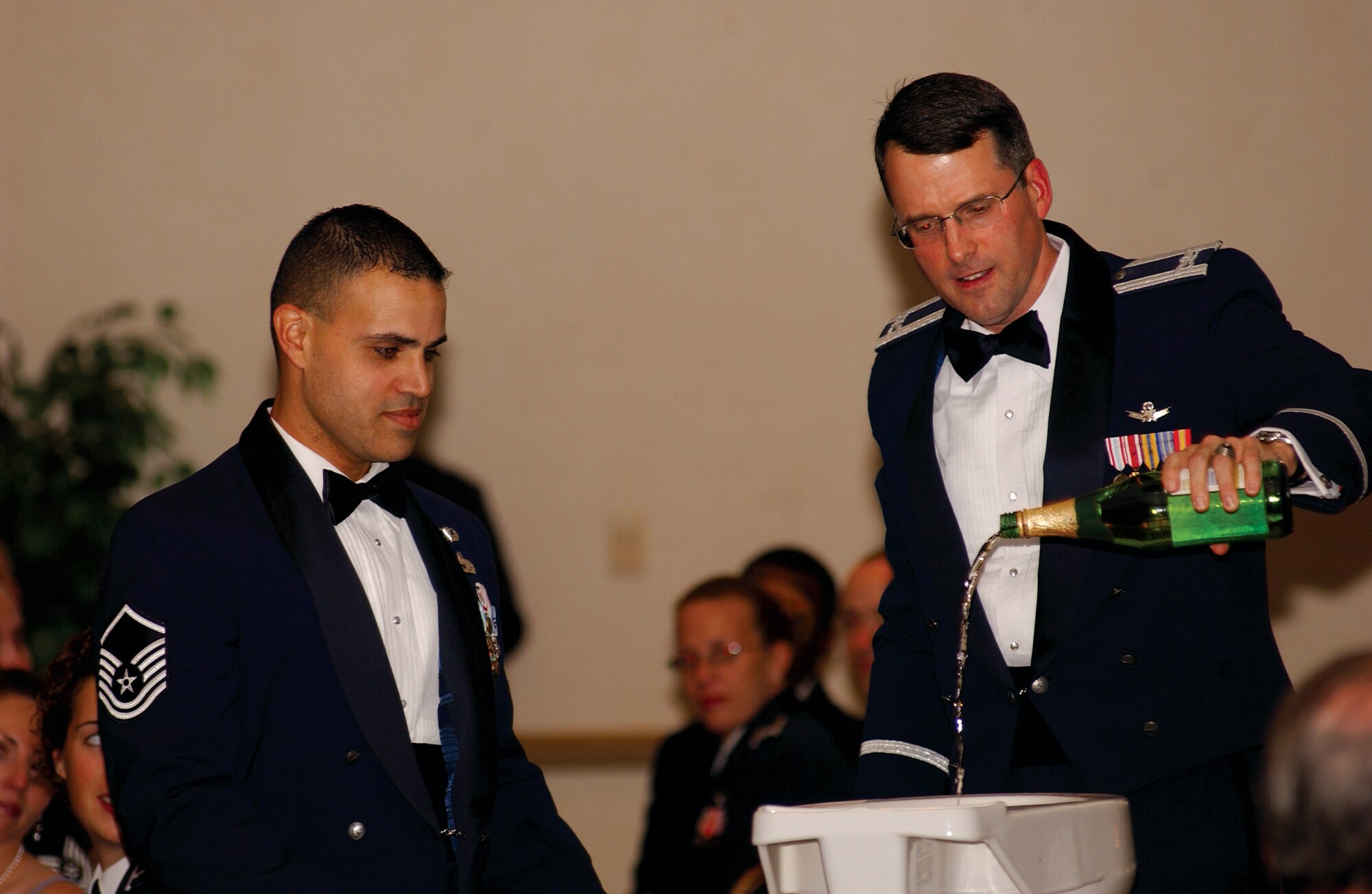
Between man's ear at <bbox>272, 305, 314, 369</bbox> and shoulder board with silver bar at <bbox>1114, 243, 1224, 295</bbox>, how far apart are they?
46.8 inches

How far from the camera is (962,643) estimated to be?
1.94 meters

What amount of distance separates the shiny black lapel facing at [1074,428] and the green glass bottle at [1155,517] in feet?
0.57

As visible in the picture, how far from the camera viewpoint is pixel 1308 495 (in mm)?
1733

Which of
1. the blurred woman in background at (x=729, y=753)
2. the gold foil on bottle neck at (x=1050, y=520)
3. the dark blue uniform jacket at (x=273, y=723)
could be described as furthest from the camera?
the blurred woman in background at (x=729, y=753)

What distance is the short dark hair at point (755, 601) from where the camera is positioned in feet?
12.3

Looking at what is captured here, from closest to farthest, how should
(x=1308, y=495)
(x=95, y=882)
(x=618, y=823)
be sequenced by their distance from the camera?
(x=1308, y=495)
(x=95, y=882)
(x=618, y=823)

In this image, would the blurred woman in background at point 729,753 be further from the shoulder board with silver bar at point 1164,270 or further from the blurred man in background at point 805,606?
the shoulder board with silver bar at point 1164,270

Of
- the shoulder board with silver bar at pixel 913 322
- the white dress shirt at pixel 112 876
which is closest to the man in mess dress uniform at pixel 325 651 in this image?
the shoulder board with silver bar at pixel 913 322

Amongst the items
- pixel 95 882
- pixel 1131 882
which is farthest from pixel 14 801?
pixel 1131 882

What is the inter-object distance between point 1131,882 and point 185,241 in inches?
165

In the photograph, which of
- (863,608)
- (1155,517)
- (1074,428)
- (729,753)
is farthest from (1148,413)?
(863,608)

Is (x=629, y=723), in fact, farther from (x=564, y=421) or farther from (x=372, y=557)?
(x=372, y=557)

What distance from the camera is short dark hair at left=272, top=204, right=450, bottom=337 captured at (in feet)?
7.10

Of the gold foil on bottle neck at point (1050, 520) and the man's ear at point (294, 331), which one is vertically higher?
the man's ear at point (294, 331)
